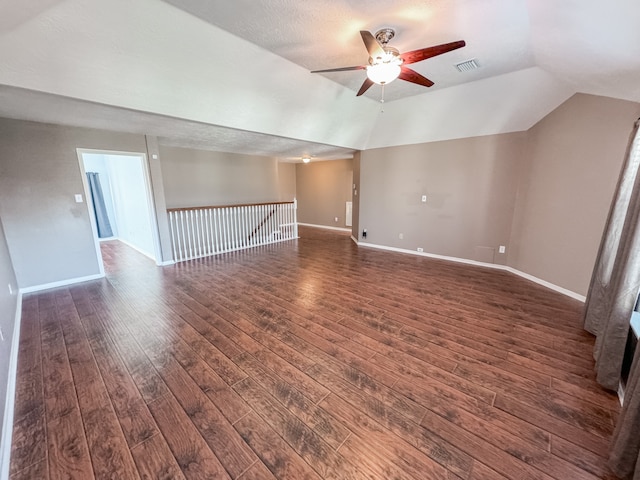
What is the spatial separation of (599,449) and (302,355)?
6.49 feet

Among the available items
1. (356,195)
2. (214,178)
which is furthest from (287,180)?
(356,195)

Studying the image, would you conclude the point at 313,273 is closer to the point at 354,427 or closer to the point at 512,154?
the point at 354,427

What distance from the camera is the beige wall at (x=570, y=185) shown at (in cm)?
302

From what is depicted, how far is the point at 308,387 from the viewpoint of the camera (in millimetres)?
1917

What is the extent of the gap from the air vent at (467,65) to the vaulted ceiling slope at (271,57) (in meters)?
0.08

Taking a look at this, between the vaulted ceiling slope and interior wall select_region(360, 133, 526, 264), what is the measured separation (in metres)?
0.63

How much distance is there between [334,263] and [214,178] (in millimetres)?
4173

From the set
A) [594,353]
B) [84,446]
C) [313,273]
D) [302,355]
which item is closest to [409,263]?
[313,273]

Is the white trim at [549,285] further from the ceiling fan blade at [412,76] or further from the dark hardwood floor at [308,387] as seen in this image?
the ceiling fan blade at [412,76]

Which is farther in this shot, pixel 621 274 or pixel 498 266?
pixel 498 266

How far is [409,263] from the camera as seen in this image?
16.5 feet

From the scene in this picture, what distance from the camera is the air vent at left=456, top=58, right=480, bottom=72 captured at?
315cm

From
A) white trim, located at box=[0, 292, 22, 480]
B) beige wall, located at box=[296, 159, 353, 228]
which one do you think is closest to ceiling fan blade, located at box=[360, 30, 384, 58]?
white trim, located at box=[0, 292, 22, 480]

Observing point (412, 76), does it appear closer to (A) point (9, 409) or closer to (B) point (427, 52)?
(B) point (427, 52)
